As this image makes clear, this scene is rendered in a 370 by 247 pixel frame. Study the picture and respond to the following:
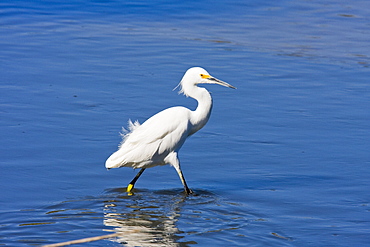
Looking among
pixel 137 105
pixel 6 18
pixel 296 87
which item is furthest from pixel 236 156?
pixel 6 18

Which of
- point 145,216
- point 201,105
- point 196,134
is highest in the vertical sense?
point 201,105

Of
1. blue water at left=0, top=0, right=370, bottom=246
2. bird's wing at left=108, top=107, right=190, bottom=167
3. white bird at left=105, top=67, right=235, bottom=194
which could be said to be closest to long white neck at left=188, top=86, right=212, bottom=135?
white bird at left=105, top=67, right=235, bottom=194

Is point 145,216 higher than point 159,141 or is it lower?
lower

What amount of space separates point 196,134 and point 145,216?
250 cm

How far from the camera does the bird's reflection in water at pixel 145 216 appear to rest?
5.25 metres

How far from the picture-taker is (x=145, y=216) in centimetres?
586

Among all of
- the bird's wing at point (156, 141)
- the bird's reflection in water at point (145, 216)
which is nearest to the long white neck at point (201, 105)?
the bird's wing at point (156, 141)

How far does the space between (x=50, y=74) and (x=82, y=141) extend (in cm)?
294

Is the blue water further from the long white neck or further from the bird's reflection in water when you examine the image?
the long white neck

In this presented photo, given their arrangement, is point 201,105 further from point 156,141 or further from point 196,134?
point 196,134

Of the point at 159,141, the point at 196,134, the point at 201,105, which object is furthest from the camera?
the point at 196,134

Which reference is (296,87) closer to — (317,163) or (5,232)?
(317,163)

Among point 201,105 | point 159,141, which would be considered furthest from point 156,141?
point 201,105

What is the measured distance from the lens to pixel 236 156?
24.5 feet
